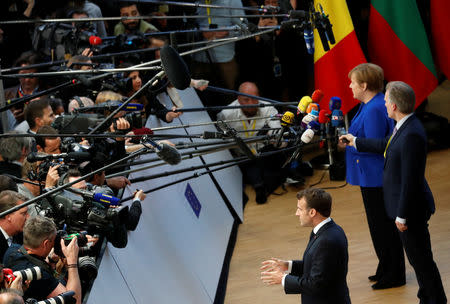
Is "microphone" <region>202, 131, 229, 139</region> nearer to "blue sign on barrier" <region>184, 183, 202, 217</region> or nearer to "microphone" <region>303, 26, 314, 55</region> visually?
"microphone" <region>303, 26, 314, 55</region>

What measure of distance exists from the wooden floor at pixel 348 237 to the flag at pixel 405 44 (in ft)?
3.23

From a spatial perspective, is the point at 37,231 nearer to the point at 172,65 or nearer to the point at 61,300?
the point at 61,300

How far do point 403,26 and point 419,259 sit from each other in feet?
10.5

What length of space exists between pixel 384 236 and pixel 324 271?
5.10 ft

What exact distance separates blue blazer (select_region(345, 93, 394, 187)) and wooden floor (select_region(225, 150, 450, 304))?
2.48 feet

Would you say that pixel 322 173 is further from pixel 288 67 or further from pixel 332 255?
pixel 332 255

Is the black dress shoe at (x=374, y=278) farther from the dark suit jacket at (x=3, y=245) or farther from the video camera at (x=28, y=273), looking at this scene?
the video camera at (x=28, y=273)

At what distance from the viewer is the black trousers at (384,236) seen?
5148 mm

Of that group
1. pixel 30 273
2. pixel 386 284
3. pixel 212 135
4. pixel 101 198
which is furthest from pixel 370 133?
pixel 30 273

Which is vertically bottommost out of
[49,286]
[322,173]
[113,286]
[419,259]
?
[322,173]

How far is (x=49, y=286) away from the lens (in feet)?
11.1

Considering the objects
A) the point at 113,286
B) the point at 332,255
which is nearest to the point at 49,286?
the point at 113,286

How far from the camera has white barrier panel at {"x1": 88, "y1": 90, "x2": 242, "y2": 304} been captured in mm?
4266

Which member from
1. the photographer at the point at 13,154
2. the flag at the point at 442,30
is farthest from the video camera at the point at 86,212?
the flag at the point at 442,30
